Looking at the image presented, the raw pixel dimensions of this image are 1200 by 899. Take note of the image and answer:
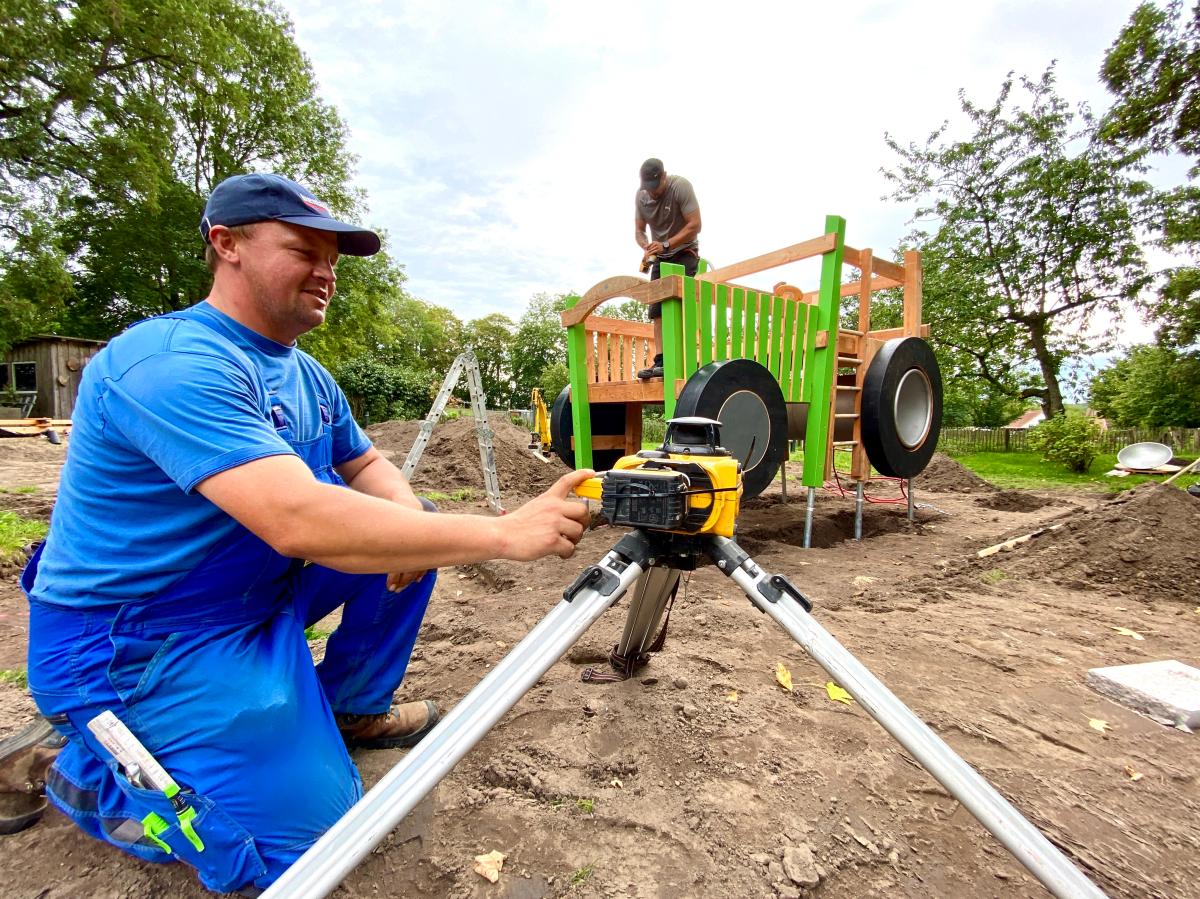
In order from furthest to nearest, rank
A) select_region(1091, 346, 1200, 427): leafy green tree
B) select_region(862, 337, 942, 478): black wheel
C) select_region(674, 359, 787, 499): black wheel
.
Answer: select_region(1091, 346, 1200, 427): leafy green tree < select_region(862, 337, 942, 478): black wheel < select_region(674, 359, 787, 499): black wheel

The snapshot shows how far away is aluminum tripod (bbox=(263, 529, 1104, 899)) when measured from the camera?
3.18 ft

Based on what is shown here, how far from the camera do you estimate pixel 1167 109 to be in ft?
45.2

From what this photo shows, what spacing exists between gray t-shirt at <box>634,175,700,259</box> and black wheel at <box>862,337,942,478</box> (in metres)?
1.97

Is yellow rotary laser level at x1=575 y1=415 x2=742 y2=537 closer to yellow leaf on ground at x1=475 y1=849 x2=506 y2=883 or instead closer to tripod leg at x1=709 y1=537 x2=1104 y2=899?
tripod leg at x1=709 y1=537 x2=1104 y2=899

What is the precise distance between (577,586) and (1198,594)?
178 inches

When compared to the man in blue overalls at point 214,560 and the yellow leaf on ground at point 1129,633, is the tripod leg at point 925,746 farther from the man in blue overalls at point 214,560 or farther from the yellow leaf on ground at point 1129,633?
the yellow leaf on ground at point 1129,633

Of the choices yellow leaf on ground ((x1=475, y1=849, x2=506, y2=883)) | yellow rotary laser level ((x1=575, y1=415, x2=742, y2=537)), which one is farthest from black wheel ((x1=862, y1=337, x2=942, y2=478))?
yellow leaf on ground ((x1=475, y1=849, x2=506, y2=883))

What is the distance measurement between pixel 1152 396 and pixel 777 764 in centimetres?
3184

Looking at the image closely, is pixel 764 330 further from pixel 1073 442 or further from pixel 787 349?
pixel 1073 442

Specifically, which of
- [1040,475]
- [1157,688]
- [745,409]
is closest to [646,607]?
[745,409]

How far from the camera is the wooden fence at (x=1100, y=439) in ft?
59.2

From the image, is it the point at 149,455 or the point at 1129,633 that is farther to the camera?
the point at 1129,633

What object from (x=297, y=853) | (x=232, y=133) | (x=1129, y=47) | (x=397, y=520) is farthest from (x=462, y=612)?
(x=232, y=133)

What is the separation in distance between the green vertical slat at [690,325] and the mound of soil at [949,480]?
712 cm
